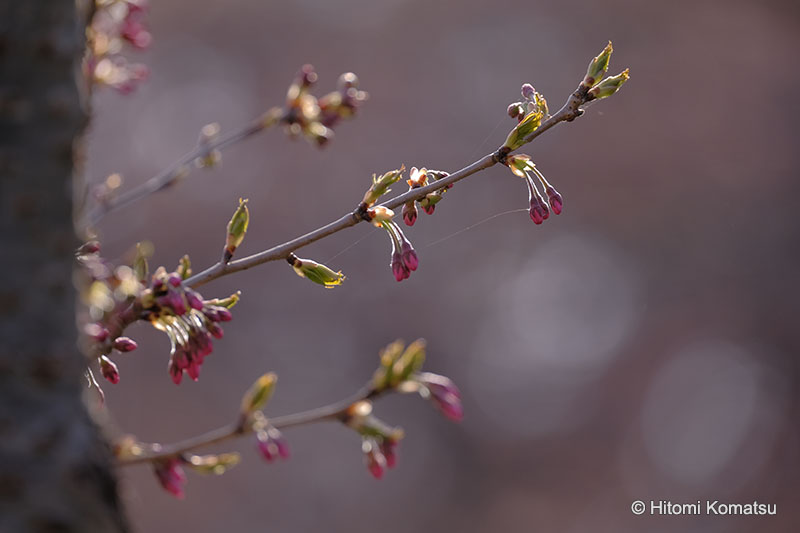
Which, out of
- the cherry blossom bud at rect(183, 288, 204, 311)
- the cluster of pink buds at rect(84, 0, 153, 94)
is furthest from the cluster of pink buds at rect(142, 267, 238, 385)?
the cluster of pink buds at rect(84, 0, 153, 94)

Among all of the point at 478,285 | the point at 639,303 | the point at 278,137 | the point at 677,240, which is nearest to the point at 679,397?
the point at 639,303

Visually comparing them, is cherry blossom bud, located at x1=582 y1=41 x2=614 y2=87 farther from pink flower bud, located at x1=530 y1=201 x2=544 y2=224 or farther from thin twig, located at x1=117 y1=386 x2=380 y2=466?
thin twig, located at x1=117 y1=386 x2=380 y2=466

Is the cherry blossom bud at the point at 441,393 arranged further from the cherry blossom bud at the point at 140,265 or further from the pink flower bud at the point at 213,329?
the cherry blossom bud at the point at 140,265

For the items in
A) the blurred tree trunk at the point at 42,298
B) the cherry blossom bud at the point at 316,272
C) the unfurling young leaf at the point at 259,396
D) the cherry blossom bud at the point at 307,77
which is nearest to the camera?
the blurred tree trunk at the point at 42,298

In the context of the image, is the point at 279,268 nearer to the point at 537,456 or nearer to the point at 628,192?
the point at 537,456

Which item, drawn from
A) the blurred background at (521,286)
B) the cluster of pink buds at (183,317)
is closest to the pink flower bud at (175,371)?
the cluster of pink buds at (183,317)

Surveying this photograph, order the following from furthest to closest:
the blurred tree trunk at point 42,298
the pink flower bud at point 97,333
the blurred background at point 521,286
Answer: the blurred background at point 521,286
the pink flower bud at point 97,333
the blurred tree trunk at point 42,298

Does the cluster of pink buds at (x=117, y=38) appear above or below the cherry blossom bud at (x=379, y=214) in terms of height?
above
